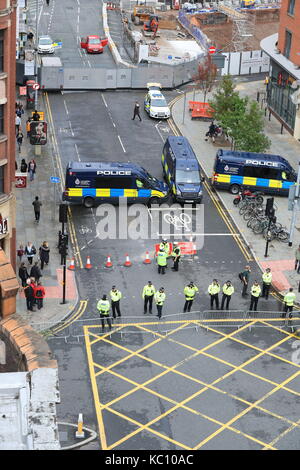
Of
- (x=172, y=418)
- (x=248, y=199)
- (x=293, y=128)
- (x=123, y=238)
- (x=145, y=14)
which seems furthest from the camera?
(x=145, y=14)


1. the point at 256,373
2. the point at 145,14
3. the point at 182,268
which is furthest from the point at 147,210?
the point at 145,14

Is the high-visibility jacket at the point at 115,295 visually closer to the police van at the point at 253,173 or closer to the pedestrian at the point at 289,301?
the pedestrian at the point at 289,301

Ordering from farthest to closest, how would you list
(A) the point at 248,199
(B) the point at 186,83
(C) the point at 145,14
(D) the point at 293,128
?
(C) the point at 145,14
(B) the point at 186,83
(D) the point at 293,128
(A) the point at 248,199

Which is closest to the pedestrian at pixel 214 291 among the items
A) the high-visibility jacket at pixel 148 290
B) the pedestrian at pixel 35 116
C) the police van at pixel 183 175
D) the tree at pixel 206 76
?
the high-visibility jacket at pixel 148 290

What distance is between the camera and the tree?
7638cm

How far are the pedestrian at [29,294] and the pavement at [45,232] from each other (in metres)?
0.31

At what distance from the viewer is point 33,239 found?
5012 cm

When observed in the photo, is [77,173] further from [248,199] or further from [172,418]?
[172,418]

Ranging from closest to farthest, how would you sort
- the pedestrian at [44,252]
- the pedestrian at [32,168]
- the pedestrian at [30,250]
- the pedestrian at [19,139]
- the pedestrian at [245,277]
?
the pedestrian at [245,277]
the pedestrian at [44,252]
the pedestrian at [30,250]
the pedestrian at [32,168]
the pedestrian at [19,139]

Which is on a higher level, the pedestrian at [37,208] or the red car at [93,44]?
the red car at [93,44]

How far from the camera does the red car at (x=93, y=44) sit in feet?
299

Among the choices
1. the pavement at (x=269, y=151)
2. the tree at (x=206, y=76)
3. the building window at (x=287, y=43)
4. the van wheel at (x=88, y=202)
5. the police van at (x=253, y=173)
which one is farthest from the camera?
the tree at (x=206, y=76)

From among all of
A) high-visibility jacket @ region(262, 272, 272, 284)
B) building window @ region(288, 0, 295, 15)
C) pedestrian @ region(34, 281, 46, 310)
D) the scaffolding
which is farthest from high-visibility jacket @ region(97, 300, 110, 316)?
the scaffolding

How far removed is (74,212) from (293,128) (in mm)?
23064
